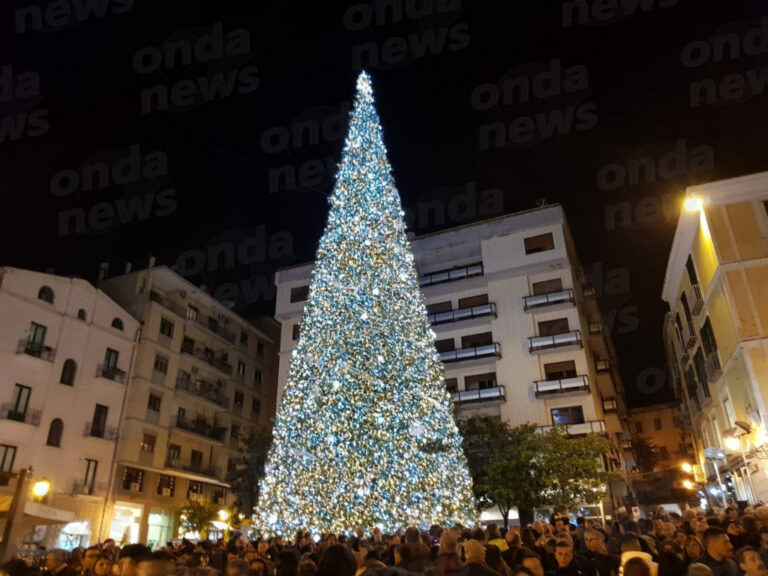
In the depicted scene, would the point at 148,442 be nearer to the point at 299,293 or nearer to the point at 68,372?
the point at 68,372

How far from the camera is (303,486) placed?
1290 centimetres

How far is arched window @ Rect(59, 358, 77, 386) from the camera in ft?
90.7

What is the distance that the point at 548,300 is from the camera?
3222 cm

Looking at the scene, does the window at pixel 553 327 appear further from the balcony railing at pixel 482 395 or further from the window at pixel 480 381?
the balcony railing at pixel 482 395

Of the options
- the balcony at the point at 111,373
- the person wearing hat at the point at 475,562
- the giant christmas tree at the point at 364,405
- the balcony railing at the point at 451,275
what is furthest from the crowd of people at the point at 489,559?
the balcony railing at the point at 451,275

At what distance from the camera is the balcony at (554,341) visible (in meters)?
30.8

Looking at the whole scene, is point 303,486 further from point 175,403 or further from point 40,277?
point 175,403

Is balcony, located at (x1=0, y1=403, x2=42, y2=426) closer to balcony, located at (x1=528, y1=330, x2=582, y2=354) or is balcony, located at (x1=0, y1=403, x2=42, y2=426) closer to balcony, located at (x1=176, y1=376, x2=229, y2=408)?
balcony, located at (x1=176, y1=376, x2=229, y2=408)

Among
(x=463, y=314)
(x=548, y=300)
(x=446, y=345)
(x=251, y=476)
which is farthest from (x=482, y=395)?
(x=251, y=476)

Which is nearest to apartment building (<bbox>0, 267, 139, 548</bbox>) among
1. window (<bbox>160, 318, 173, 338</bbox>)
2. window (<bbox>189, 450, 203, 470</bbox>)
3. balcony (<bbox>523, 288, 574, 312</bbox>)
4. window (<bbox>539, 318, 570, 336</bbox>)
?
window (<bbox>160, 318, 173, 338</bbox>)

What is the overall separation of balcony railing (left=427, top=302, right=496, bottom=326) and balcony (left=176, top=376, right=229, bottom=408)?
50.0 feet

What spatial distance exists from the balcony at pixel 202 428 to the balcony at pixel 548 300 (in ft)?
69.2

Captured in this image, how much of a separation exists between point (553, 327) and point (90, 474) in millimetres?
25551

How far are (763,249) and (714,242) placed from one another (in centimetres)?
158
